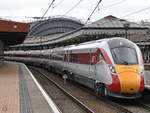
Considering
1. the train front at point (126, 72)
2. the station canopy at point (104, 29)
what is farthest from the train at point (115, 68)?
the station canopy at point (104, 29)

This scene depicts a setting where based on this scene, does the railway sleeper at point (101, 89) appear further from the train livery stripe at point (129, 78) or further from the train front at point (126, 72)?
the train livery stripe at point (129, 78)

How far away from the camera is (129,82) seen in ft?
35.8

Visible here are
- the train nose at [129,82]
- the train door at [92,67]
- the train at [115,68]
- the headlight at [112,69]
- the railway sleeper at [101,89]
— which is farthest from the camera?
the train door at [92,67]

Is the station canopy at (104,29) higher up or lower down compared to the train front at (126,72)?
higher up

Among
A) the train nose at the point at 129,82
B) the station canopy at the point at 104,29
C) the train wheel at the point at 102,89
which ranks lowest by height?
the train wheel at the point at 102,89

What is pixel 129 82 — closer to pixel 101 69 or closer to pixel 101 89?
Answer: pixel 101 69

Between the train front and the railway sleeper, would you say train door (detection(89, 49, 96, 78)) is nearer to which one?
the railway sleeper

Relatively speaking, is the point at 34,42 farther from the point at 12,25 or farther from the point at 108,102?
the point at 108,102

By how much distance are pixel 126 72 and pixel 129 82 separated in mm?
492

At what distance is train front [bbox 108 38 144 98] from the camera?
10930 millimetres

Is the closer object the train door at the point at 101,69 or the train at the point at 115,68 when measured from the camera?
the train at the point at 115,68

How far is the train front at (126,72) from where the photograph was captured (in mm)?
10930

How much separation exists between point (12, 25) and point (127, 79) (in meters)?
15.3

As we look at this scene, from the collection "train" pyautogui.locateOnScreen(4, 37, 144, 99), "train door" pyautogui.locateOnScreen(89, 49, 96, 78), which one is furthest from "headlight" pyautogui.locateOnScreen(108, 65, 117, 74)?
"train door" pyautogui.locateOnScreen(89, 49, 96, 78)
